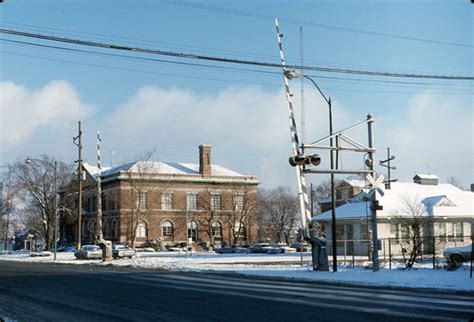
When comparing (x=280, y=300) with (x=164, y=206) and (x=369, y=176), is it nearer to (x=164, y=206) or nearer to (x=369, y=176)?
(x=369, y=176)

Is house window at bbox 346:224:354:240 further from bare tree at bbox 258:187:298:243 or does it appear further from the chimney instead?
bare tree at bbox 258:187:298:243

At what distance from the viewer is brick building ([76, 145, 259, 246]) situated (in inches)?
3332

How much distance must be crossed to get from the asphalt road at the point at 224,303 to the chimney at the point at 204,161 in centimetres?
6786

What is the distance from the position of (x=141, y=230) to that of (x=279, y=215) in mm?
36380

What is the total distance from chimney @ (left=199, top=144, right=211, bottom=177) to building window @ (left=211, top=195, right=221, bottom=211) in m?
3.50

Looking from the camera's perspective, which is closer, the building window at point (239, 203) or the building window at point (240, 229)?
the building window at point (240, 229)

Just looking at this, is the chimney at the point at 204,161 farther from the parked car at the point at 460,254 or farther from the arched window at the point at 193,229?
the parked car at the point at 460,254

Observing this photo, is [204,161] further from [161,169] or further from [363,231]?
[363,231]

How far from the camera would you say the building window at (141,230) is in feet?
278

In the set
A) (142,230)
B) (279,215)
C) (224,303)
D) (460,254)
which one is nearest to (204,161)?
(142,230)

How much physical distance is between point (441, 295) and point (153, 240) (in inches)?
2710

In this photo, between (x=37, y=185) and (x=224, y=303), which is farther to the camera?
(x=37, y=185)

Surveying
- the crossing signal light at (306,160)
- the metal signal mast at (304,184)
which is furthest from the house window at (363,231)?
the crossing signal light at (306,160)

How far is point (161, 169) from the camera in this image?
292 feet
